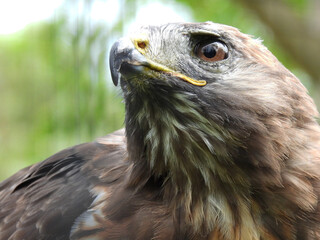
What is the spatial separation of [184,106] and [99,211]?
742mm

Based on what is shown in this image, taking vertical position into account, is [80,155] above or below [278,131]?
below

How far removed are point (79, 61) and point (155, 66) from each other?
1851 millimetres

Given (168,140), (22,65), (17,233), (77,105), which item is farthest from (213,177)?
(22,65)

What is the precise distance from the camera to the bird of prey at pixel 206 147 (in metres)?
2.63

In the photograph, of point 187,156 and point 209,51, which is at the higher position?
point 209,51

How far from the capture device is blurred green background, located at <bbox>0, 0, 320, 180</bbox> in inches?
169

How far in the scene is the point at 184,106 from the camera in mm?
2611

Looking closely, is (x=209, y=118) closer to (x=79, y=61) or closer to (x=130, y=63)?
(x=130, y=63)

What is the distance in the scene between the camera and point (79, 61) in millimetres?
4305

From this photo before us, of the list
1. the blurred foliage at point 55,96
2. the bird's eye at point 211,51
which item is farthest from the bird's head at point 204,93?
the blurred foliage at point 55,96

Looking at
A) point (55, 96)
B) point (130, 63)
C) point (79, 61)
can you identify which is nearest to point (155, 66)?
point (130, 63)

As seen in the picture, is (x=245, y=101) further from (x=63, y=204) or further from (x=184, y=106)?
(x=63, y=204)

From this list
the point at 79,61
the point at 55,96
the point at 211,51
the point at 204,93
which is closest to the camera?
the point at 204,93

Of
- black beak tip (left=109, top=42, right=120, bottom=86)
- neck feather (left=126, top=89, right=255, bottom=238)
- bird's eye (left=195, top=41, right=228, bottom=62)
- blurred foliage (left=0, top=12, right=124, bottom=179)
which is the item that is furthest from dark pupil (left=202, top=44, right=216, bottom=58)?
blurred foliage (left=0, top=12, right=124, bottom=179)
